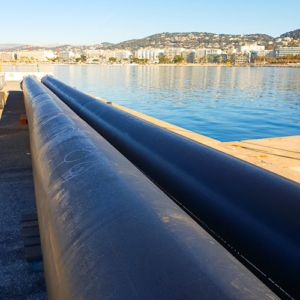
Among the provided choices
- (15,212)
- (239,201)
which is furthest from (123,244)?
(15,212)

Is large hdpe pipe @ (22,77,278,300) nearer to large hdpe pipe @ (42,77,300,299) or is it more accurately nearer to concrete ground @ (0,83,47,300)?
large hdpe pipe @ (42,77,300,299)

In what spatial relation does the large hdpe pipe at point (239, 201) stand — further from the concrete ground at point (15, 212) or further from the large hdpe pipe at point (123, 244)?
the concrete ground at point (15, 212)

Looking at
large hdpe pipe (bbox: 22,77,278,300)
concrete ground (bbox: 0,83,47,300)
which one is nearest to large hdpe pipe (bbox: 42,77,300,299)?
large hdpe pipe (bbox: 22,77,278,300)

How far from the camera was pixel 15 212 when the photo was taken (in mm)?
3463

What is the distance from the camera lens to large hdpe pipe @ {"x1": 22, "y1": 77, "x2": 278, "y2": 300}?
41.3 inches

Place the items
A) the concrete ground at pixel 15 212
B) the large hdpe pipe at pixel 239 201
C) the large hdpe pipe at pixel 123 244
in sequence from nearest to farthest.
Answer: the large hdpe pipe at pixel 123 244, the large hdpe pipe at pixel 239 201, the concrete ground at pixel 15 212

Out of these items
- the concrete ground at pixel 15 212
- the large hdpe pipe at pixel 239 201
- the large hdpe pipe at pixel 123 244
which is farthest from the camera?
the concrete ground at pixel 15 212

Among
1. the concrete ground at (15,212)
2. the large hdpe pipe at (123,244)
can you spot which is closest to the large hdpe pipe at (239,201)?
the large hdpe pipe at (123,244)

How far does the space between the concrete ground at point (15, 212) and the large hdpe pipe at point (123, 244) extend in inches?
31.0

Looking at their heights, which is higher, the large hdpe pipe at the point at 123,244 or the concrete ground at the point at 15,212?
the large hdpe pipe at the point at 123,244

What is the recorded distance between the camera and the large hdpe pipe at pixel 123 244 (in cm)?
105

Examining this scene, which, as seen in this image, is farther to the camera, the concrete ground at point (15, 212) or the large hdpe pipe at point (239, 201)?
the concrete ground at point (15, 212)

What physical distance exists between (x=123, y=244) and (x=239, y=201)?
90cm

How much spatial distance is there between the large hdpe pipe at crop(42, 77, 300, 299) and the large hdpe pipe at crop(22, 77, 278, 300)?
1.50 ft
